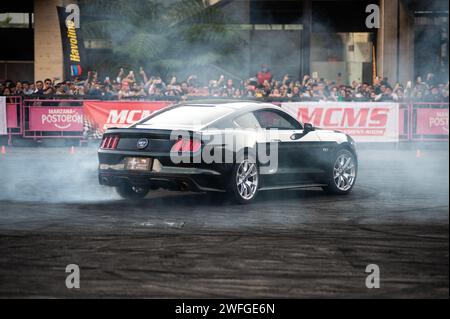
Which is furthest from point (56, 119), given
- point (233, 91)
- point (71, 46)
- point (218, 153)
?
point (218, 153)

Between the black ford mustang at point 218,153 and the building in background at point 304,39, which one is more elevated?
the building in background at point 304,39

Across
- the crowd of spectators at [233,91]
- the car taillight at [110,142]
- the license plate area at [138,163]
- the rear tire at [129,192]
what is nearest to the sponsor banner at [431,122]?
the crowd of spectators at [233,91]

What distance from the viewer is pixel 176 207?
11.1 meters

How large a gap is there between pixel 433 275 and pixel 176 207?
15.5 ft

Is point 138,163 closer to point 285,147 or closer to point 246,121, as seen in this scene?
point 246,121

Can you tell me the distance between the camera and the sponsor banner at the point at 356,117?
71.8ft

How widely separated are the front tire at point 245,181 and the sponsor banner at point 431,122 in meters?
11.8

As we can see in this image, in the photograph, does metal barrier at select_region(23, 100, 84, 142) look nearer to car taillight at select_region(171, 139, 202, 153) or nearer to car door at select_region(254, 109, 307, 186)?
car door at select_region(254, 109, 307, 186)

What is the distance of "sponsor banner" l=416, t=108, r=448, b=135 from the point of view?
73.9 feet

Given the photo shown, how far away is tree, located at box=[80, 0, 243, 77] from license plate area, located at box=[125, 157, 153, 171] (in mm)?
20207

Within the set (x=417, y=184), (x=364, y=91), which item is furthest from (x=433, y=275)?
(x=364, y=91)

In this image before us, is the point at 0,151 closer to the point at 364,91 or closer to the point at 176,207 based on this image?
the point at 364,91

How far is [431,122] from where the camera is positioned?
22.6 meters

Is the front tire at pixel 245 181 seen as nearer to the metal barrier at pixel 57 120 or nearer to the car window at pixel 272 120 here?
the car window at pixel 272 120
